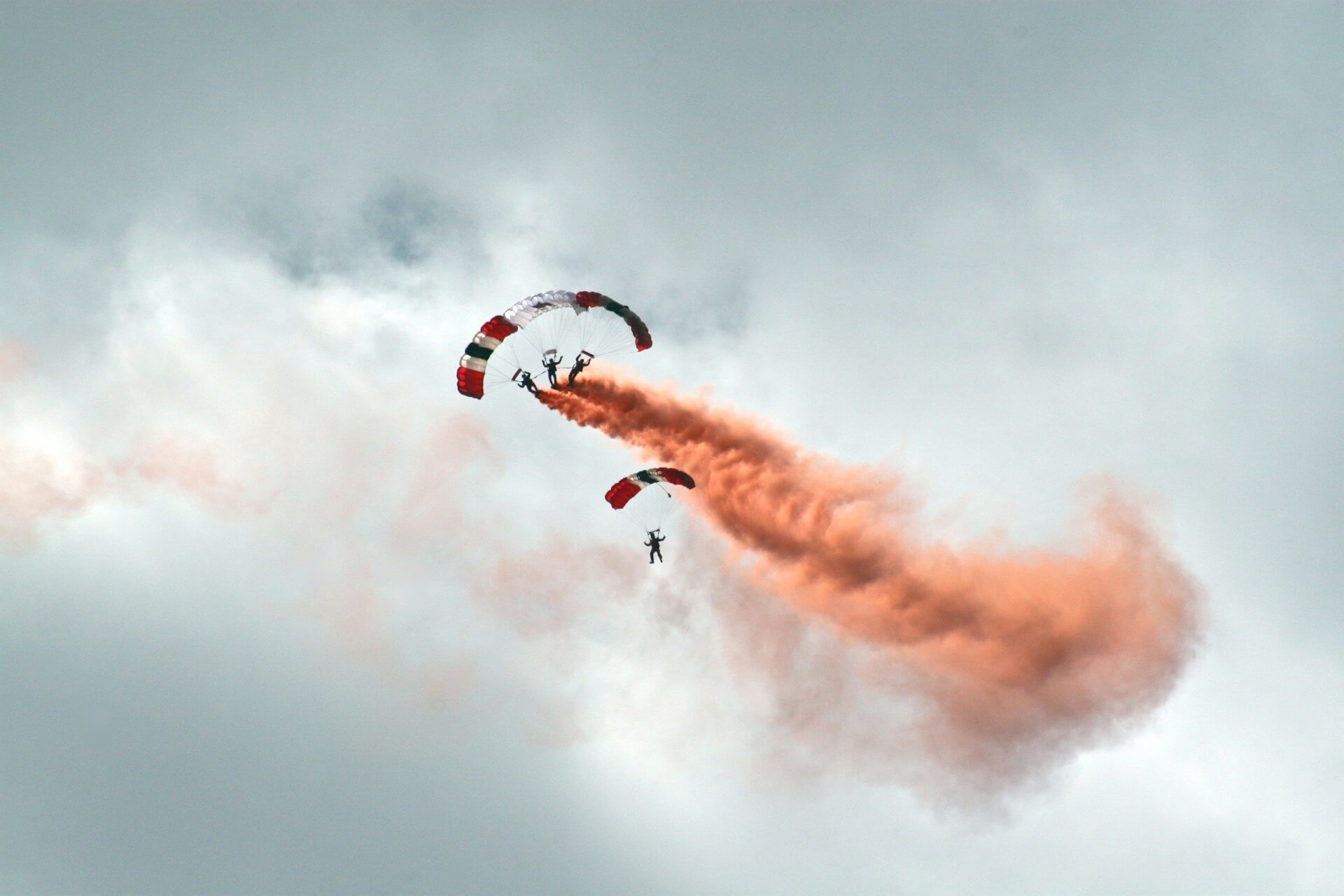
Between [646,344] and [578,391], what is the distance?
455cm

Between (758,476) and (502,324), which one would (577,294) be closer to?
(502,324)

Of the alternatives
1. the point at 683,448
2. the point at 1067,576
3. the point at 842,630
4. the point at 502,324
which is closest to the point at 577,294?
the point at 502,324

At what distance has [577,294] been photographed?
45.0m

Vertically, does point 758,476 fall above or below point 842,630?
above

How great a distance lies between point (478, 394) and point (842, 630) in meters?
21.4

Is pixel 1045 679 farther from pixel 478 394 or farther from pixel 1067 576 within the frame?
pixel 478 394

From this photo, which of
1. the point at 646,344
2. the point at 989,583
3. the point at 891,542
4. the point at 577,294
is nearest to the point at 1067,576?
the point at 989,583

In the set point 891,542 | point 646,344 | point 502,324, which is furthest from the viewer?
point 891,542

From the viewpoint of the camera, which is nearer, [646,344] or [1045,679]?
[646,344]

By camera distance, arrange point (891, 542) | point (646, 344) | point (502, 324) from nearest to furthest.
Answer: point (502, 324), point (646, 344), point (891, 542)

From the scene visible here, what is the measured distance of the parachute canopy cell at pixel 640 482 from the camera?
1893 inches

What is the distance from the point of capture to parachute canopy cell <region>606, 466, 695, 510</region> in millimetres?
48094

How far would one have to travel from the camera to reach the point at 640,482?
1901 inches

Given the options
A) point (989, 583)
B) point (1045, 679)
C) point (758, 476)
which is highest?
point (758, 476)
